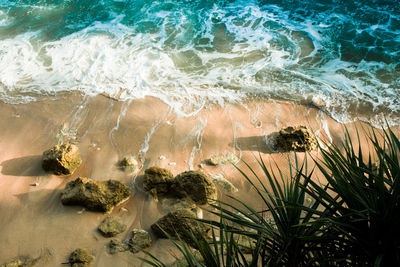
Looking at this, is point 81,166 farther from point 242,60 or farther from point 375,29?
point 375,29

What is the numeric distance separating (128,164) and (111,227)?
110 centimetres

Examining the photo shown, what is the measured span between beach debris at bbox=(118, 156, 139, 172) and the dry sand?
0.28 ft

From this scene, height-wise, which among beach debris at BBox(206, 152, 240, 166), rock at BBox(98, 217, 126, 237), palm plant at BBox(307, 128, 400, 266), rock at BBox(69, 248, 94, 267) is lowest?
beach debris at BBox(206, 152, 240, 166)

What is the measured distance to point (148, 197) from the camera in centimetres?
391

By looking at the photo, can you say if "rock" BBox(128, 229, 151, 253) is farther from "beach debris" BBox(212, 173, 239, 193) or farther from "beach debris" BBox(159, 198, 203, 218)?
"beach debris" BBox(212, 173, 239, 193)

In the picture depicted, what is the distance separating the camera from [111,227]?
346 cm

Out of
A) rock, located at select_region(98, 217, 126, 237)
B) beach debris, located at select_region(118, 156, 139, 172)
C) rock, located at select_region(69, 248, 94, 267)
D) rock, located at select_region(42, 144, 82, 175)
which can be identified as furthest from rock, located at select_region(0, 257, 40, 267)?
beach debris, located at select_region(118, 156, 139, 172)

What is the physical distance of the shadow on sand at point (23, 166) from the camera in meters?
4.17

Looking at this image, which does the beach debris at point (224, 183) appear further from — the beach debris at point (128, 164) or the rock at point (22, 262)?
the rock at point (22, 262)

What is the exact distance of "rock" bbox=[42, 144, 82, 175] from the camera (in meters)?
4.06

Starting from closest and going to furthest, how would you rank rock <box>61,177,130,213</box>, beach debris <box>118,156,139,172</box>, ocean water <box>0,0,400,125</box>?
rock <box>61,177,130,213</box>, beach debris <box>118,156,139,172</box>, ocean water <box>0,0,400,125</box>

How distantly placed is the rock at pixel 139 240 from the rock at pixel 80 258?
0.44 m

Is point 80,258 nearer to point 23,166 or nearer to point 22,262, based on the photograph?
point 22,262

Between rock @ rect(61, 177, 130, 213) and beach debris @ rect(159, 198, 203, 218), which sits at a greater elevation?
rock @ rect(61, 177, 130, 213)
